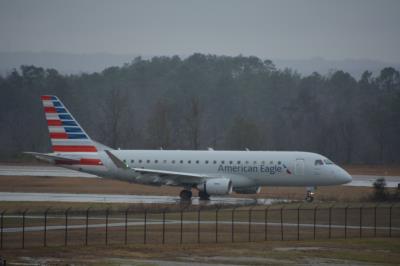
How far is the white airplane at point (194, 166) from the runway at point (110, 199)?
868mm

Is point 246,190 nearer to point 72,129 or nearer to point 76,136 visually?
point 76,136

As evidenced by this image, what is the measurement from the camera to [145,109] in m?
Answer: 183

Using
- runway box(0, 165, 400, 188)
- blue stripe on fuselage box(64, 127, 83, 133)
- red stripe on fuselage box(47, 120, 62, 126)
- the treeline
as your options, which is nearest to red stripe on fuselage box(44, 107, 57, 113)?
red stripe on fuselage box(47, 120, 62, 126)

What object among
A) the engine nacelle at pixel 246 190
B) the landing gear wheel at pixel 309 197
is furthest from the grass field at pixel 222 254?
the engine nacelle at pixel 246 190

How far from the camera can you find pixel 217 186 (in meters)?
56.2

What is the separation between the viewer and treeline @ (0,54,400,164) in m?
116

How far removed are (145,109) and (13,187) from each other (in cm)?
11713

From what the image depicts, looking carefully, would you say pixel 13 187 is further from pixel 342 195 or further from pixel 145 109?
pixel 145 109

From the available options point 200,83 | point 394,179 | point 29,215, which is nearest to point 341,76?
point 200,83

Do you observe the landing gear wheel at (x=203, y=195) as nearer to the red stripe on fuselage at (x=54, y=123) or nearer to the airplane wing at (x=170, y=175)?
the airplane wing at (x=170, y=175)

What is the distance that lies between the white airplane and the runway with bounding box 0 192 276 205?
0.87 m

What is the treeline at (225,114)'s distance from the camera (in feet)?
382

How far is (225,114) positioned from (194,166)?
4207 inches

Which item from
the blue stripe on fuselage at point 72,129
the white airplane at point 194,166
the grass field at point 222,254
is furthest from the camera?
the blue stripe on fuselage at point 72,129
